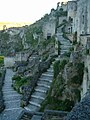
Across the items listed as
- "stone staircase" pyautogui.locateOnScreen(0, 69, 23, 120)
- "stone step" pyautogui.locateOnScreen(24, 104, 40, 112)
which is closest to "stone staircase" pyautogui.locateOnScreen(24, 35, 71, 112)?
"stone step" pyautogui.locateOnScreen(24, 104, 40, 112)

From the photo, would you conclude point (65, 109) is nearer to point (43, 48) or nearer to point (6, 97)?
point (6, 97)

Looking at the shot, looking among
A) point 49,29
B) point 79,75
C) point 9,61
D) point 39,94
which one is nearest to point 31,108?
point 39,94

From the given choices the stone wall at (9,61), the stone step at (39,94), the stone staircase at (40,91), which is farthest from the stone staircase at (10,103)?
the stone wall at (9,61)

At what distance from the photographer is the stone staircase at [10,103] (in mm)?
22703

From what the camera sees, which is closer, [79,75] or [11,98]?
[79,75]

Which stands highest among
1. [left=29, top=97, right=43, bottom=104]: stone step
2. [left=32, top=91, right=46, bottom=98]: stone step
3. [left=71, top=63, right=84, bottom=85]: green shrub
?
[left=71, top=63, right=84, bottom=85]: green shrub

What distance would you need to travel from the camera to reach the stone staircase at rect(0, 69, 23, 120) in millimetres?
22703

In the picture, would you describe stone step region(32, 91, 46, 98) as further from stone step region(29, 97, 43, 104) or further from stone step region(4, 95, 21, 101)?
stone step region(4, 95, 21, 101)

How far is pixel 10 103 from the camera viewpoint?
86.6 ft

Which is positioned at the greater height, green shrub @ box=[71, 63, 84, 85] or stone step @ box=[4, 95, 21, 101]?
green shrub @ box=[71, 63, 84, 85]

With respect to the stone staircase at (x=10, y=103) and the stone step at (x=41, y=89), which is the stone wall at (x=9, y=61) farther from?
the stone step at (x=41, y=89)

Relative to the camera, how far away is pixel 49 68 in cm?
2884

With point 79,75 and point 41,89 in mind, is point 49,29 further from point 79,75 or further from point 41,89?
point 79,75

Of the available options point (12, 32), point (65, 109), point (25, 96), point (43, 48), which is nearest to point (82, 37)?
point (25, 96)
